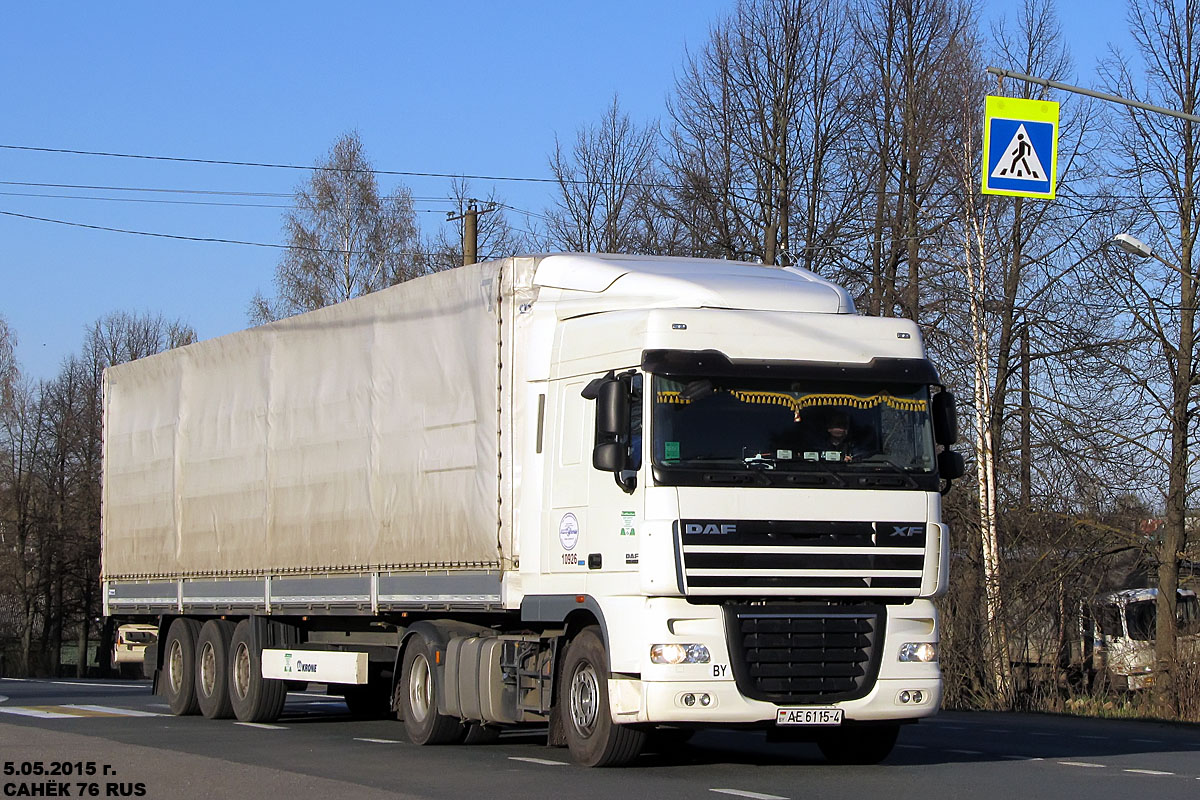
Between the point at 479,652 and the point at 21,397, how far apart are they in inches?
2230

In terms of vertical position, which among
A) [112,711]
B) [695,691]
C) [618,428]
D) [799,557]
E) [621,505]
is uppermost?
[618,428]

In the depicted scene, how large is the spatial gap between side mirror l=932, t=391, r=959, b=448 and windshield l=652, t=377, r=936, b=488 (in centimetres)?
13

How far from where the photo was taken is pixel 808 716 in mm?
11992

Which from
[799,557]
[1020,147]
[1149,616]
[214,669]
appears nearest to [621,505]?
[799,557]

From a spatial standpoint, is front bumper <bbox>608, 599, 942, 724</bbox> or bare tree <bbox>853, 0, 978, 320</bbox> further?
bare tree <bbox>853, 0, 978, 320</bbox>

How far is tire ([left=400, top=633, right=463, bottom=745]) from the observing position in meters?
14.8

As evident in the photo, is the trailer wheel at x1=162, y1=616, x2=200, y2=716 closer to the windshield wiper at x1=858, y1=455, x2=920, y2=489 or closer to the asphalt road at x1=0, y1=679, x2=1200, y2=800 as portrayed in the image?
the asphalt road at x1=0, y1=679, x2=1200, y2=800

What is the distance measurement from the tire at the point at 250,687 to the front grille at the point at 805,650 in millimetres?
7871

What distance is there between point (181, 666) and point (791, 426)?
10.5 m

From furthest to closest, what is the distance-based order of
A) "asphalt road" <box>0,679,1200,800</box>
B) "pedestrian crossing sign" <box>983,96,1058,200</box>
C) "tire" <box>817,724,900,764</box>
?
"pedestrian crossing sign" <box>983,96,1058,200</box> → "tire" <box>817,724,900,764</box> → "asphalt road" <box>0,679,1200,800</box>

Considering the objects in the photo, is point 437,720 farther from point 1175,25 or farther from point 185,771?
point 1175,25

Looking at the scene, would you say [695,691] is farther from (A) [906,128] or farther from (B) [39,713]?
(A) [906,128]

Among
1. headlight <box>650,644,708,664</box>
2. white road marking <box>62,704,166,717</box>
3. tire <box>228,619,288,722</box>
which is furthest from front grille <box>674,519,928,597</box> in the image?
white road marking <box>62,704,166,717</box>

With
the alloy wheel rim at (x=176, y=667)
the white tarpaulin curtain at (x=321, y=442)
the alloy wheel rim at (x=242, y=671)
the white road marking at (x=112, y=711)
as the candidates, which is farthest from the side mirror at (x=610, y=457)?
the white road marking at (x=112, y=711)
